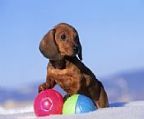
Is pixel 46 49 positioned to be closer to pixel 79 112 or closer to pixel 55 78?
pixel 55 78

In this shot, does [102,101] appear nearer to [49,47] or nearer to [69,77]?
[69,77]

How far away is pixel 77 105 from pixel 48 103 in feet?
1.00

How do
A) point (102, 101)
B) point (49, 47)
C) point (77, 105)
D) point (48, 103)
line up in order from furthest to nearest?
point (102, 101), point (49, 47), point (48, 103), point (77, 105)

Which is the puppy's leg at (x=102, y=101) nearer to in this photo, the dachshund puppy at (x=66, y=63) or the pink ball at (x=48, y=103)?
the dachshund puppy at (x=66, y=63)

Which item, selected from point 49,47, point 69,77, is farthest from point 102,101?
point 49,47

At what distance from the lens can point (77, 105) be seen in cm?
411

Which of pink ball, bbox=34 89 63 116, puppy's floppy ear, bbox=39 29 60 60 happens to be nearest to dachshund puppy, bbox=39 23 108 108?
puppy's floppy ear, bbox=39 29 60 60

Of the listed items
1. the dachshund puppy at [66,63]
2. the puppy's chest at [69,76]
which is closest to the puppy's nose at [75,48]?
the dachshund puppy at [66,63]

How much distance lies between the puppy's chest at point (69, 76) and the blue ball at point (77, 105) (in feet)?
0.54

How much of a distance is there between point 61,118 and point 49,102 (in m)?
0.62

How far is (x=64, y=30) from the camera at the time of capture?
4.44 m

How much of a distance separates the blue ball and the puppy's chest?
164mm

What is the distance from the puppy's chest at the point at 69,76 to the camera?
438 centimetres

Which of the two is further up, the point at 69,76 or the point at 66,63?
the point at 66,63
